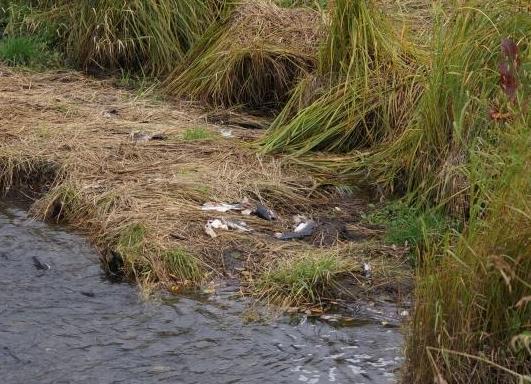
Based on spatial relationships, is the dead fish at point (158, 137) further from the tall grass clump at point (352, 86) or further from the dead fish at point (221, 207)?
the dead fish at point (221, 207)

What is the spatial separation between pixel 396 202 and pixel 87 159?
2018 millimetres

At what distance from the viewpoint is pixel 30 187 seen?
23.8 feet

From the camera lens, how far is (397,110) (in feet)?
24.3

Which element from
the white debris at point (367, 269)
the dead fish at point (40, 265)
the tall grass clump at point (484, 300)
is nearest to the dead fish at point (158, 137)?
the dead fish at point (40, 265)

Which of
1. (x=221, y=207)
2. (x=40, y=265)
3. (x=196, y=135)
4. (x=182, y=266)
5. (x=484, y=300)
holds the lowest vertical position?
(x=40, y=265)

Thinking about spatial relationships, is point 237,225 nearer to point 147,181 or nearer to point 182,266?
point 182,266

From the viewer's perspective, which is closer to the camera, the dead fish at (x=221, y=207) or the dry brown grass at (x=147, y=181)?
the dry brown grass at (x=147, y=181)

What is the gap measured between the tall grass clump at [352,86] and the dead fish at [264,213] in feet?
2.82

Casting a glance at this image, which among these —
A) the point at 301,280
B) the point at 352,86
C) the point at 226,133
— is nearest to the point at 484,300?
the point at 301,280

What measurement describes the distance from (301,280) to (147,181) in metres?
1.64

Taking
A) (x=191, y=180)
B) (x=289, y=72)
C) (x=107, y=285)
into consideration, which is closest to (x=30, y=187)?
(x=191, y=180)

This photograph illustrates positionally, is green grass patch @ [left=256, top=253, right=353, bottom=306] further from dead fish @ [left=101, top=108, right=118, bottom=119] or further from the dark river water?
dead fish @ [left=101, top=108, right=118, bottom=119]

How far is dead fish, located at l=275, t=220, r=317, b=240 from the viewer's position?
21.2ft

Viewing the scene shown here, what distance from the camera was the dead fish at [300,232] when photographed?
6.45 metres
